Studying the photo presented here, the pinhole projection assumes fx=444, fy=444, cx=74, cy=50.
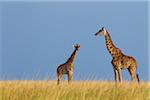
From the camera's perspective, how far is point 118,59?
14.0m

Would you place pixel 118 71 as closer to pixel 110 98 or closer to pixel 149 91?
pixel 149 91

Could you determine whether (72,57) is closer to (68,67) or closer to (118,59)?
(68,67)

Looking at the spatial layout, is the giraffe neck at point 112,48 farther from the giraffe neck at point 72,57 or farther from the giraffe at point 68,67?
the giraffe neck at point 72,57

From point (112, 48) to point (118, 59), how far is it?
64 cm

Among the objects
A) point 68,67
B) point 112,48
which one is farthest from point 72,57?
point 112,48

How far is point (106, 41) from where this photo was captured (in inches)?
579

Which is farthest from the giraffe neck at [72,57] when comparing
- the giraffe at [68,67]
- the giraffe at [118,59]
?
the giraffe at [118,59]

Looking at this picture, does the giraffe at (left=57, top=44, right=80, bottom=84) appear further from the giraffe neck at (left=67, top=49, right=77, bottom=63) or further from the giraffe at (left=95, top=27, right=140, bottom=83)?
the giraffe at (left=95, top=27, right=140, bottom=83)

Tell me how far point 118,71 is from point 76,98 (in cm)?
614

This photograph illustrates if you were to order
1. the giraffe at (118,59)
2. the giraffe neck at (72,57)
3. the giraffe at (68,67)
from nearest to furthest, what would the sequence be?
the giraffe at (118,59), the giraffe at (68,67), the giraffe neck at (72,57)

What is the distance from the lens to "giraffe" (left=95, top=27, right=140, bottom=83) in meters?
13.7

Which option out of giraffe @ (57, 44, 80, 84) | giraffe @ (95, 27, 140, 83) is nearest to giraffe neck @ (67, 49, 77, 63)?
giraffe @ (57, 44, 80, 84)

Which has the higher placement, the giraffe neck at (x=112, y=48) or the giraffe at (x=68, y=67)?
the giraffe neck at (x=112, y=48)

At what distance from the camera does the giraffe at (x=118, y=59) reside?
13692 mm
